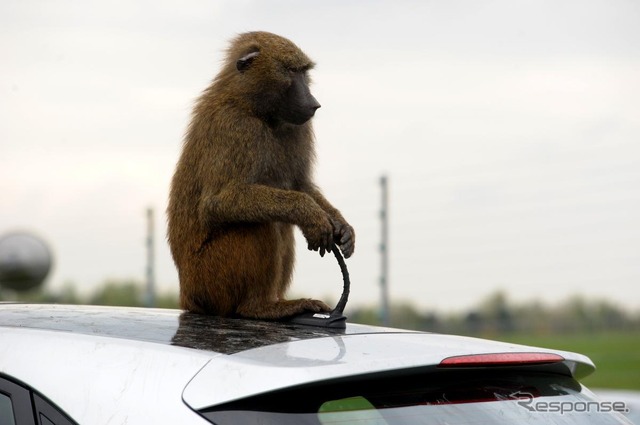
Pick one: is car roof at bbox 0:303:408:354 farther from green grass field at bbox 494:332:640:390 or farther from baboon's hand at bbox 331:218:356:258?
green grass field at bbox 494:332:640:390

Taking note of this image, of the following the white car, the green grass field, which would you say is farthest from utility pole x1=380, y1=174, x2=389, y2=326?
the green grass field

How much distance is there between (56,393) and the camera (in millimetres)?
2232

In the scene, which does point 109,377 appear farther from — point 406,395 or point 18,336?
point 406,395

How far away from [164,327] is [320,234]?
55.6 inches

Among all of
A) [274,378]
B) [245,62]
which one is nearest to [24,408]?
[274,378]

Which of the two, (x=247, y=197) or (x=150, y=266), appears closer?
(x=247, y=197)

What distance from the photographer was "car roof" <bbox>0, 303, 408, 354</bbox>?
238 cm

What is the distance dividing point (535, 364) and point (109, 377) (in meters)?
0.96

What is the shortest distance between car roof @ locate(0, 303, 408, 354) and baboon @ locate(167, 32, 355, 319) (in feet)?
2.75

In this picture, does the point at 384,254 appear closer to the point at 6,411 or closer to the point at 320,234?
the point at 320,234

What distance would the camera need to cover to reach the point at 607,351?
81.5ft

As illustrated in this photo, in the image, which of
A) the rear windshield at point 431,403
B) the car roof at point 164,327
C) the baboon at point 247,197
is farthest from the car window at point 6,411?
the baboon at point 247,197

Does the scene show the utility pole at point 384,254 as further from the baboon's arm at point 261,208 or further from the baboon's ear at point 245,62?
the baboon's arm at point 261,208

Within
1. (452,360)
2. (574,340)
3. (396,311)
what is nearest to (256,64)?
(452,360)
